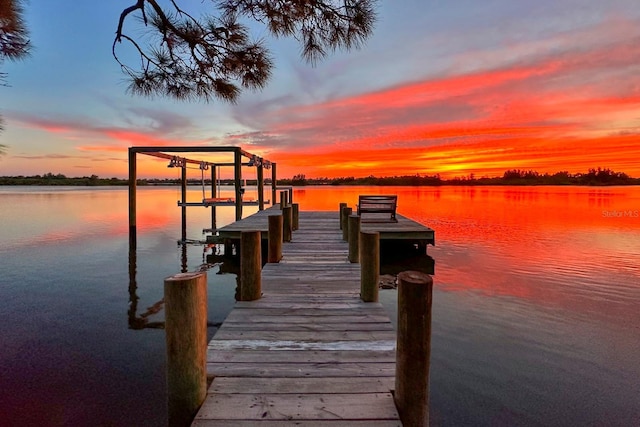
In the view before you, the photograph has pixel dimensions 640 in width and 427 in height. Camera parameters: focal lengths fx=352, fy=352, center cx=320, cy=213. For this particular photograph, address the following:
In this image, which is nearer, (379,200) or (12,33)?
(12,33)

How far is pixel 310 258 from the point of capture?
8375 mm

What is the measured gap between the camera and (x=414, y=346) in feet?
8.16

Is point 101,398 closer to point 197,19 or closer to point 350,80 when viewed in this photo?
point 197,19

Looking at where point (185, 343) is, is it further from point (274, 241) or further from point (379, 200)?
point (379, 200)

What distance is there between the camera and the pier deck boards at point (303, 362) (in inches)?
101

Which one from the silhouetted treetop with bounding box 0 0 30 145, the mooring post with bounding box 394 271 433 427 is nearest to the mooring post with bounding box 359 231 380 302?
the mooring post with bounding box 394 271 433 427

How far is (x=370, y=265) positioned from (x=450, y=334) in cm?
249

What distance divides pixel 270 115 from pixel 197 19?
1666 centimetres

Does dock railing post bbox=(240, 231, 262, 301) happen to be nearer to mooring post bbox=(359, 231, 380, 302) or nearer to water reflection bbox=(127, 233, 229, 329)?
mooring post bbox=(359, 231, 380, 302)

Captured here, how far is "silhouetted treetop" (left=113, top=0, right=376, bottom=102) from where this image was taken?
483 centimetres

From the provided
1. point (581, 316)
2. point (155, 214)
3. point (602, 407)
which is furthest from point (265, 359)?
point (155, 214)

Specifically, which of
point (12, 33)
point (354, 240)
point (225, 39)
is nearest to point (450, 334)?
point (354, 240)

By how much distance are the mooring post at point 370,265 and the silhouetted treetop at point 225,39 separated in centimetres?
277

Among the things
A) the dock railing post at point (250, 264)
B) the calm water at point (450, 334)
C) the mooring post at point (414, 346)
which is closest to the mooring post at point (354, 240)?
the calm water at point (450, 334)
